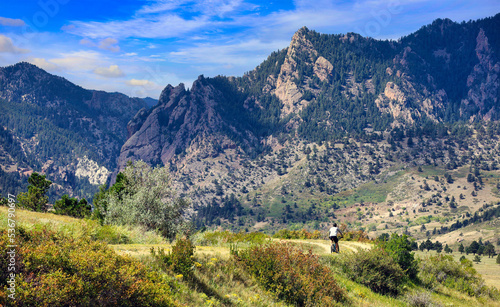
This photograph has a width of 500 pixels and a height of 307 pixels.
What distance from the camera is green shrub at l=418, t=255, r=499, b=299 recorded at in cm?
2802

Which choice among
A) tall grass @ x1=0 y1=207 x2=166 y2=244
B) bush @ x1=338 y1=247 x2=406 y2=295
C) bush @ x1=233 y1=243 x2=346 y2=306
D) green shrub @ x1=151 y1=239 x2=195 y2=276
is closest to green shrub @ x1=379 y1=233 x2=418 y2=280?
bush @ x1=338 y1=247 x2=406 y2=295

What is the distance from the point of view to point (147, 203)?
31312mm

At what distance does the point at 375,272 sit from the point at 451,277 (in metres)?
13.8

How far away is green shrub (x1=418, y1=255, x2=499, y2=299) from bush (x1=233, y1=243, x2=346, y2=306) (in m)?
15.5

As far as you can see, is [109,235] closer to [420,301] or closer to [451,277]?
[420,301]

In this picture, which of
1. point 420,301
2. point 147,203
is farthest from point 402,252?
point 147,203

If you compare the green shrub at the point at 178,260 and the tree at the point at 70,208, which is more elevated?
the green shrub at the point at 178,260

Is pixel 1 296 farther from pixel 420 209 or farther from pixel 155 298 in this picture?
pixel 420 209

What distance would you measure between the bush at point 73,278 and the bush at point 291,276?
5893 millimetres

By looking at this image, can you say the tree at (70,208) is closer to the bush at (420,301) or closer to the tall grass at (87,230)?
the tall grass at (87,230)

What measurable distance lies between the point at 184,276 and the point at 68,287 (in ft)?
16.5

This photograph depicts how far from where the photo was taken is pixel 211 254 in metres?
15.1

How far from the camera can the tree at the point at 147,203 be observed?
29.6m

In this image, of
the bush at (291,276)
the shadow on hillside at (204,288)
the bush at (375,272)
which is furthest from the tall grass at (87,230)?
the bush at (375,272)
